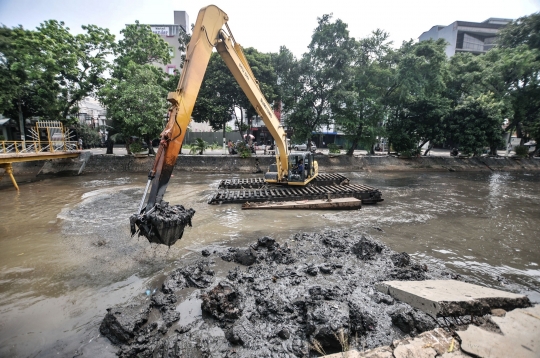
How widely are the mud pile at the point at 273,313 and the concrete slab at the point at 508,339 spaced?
553 mm

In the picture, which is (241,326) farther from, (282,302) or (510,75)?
(510,75)

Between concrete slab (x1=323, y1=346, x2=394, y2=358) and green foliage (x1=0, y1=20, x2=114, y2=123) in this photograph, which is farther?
green foliage (x1=0, y1=20, x2=114, y2=123)

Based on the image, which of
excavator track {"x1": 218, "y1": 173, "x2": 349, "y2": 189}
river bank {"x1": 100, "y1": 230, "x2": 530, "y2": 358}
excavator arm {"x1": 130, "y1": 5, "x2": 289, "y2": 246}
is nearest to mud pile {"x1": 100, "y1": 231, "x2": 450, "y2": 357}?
river bank {"x1": 100, "y1": 230, "x2": 530, "y2": 358}

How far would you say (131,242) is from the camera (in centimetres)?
666

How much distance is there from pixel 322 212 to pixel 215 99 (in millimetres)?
15895

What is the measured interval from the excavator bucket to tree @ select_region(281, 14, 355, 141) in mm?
17485

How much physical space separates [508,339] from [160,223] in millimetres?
5154

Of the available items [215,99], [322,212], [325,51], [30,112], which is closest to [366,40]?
[325,51]

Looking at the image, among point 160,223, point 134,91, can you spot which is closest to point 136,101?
point 134,91

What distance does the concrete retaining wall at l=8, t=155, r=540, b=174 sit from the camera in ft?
60.0

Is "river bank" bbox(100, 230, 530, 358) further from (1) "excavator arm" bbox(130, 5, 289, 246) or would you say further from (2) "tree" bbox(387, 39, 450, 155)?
(2) "tree" bbox(387, 39, 450, 155)

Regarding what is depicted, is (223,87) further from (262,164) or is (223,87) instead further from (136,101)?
(262,164)

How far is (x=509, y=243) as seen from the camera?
6.88m

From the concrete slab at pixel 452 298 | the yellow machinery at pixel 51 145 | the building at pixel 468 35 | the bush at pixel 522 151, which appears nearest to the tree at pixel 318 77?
the yellow machinery at pixel 51 145
